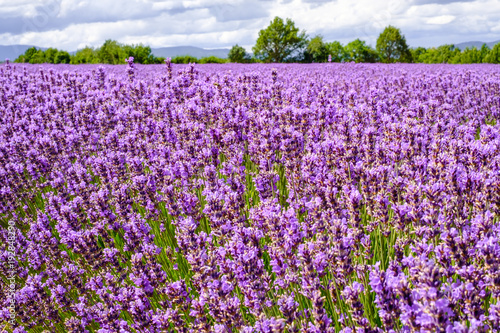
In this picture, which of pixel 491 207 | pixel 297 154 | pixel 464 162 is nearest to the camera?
pixel 491 207

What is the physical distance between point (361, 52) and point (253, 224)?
165 ft

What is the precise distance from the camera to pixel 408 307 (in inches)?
52.9

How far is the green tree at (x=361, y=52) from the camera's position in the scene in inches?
1806

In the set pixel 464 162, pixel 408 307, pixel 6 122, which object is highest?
pixel 6 122

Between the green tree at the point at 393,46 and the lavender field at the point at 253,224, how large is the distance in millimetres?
47038

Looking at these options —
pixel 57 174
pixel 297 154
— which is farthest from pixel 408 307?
pixel 57 174

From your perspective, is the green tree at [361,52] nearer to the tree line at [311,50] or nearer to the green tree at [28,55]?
the tree line at [311,50]

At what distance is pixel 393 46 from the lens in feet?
155

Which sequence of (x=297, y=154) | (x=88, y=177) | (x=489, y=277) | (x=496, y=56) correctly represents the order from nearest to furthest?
1. (x=489, y=277)
2. (x=297, y=154)
3. (x=88, y=177)
4. (x=496, y=56)

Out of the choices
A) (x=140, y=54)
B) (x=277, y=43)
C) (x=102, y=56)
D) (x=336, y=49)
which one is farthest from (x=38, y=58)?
(x=336, y=49)

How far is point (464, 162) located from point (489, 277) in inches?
61.4

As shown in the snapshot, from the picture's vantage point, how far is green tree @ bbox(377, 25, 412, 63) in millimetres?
46938

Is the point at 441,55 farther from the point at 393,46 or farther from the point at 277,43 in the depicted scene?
the point at 277,43

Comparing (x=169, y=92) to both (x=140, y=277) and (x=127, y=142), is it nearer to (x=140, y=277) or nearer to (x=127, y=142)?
(x=127, y=142)
